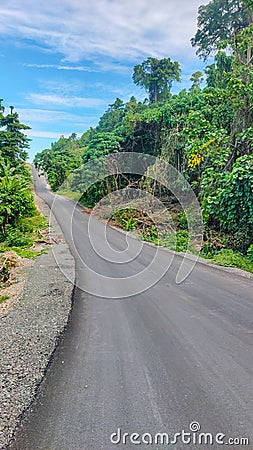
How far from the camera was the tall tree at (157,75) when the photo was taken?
35.0 m

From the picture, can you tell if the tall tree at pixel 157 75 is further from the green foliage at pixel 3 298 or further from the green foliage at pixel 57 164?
the green foliage at pixel 3 298

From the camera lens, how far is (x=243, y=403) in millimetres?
2572

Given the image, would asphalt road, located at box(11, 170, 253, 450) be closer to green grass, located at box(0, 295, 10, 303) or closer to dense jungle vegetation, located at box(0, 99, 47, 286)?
green grass, located at box(0, 295, 10, 303)

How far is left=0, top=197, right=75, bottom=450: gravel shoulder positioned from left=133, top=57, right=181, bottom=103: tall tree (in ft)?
108

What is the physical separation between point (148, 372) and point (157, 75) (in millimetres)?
36999

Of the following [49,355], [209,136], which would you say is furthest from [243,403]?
[209,136]

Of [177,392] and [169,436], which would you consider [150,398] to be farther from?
[169,436]

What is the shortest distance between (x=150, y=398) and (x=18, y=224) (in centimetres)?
1385

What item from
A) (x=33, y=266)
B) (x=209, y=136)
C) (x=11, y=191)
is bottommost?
(x=33, y=266)

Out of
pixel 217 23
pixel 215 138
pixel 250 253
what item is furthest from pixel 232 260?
pixel 217 23

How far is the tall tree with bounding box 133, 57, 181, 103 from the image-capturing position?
115 ft

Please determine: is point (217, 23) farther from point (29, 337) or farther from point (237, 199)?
point (29, 337)

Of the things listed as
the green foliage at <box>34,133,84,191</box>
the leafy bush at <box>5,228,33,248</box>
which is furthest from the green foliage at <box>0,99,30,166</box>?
the leafy bush at <box>5,228,33,248</box>

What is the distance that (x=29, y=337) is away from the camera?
4.09 metres
